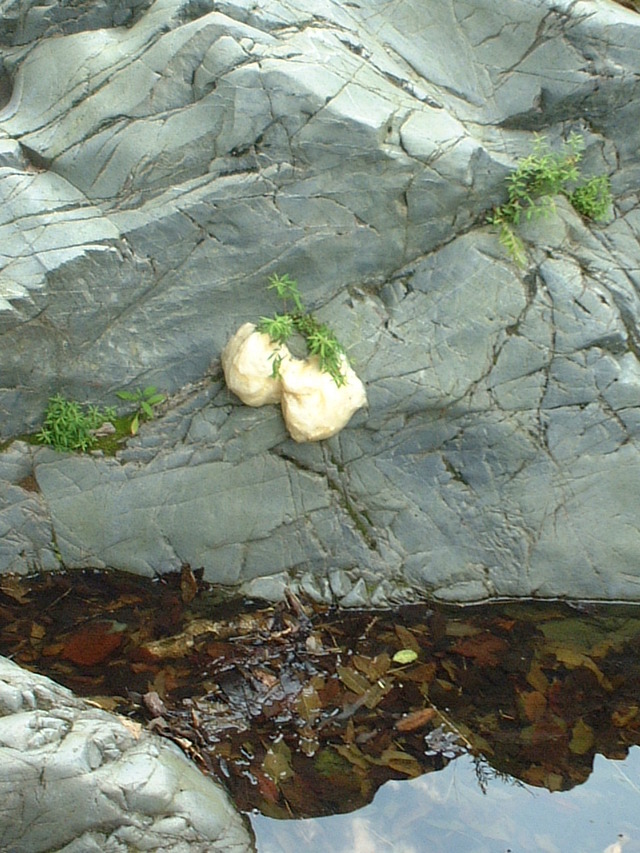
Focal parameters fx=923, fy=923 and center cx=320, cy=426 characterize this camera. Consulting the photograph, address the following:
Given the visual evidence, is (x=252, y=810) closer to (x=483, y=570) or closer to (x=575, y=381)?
(x=483, y=570)

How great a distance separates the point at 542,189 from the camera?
671 centimetres

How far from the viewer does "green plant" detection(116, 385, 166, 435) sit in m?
6.71

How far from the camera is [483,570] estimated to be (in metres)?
6.90

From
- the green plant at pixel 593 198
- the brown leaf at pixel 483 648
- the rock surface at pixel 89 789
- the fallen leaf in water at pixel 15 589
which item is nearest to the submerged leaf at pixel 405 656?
the brown leaf at pixel 483 648

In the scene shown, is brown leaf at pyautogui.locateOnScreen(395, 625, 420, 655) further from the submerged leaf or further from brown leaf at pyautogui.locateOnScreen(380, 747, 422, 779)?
brown leaf at pyautogui.locateOnScreen(380, 747, 422, 779)

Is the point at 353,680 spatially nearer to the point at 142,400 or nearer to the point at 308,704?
the point at 308,704

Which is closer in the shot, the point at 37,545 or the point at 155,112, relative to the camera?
the point at 155,112

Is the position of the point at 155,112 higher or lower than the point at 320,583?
higher

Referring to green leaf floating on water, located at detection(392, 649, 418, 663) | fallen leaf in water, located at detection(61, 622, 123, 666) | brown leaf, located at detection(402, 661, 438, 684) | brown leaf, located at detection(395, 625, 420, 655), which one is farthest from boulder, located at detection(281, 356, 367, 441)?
fallen leaf in water, located at detection(61, 622, 123, 666)

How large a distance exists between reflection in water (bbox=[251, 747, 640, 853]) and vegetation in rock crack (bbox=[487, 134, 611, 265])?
3.63 meters

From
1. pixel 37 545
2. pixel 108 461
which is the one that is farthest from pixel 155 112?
pixel 37 545

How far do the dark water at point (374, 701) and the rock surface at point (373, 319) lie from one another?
0.29 metres

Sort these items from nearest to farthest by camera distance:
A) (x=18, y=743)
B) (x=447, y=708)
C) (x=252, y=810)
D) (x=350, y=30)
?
(x=18, y=743) → (x=252, y=810) → (x=447, y=708) → (x=350, y=30)

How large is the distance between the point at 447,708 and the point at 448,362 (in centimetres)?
244
